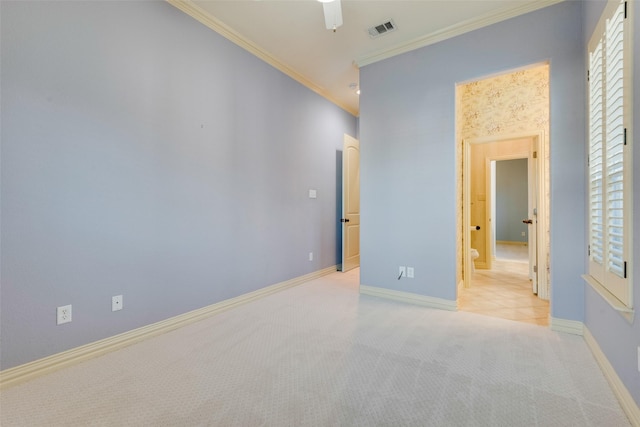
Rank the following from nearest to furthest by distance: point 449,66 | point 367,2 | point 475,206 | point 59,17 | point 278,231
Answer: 1. point 59,17
2. point 367,2
3. point 449,66
4. point 278,231
5. point 475,206

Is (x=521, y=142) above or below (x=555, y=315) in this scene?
above

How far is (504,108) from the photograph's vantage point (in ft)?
11.8

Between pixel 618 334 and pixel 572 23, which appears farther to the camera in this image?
pixel 572 23

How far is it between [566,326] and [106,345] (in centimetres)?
371

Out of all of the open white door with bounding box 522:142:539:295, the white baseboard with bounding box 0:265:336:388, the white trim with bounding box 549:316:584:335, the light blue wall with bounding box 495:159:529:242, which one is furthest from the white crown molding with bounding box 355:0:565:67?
the light blue wall with bounding box 495:159:529:242

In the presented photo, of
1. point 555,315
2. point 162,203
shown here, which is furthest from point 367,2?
point 555,315

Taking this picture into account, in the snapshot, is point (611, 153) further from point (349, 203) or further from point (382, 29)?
point (349, 203)

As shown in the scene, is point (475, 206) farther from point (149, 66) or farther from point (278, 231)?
point (149, 66)

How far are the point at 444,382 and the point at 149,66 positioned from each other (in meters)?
3.19

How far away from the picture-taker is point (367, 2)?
2545mm

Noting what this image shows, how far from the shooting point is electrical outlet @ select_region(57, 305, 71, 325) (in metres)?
1.85

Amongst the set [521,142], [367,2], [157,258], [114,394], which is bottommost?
[114,394]

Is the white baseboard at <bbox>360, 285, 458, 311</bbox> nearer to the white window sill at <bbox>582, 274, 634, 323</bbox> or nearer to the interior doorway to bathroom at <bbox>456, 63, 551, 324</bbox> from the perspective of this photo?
the interior doorway to bathroom at <bbox>456, 63, 551, 324</bbox>

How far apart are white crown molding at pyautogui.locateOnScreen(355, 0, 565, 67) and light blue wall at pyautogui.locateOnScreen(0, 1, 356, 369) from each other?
130 cm
